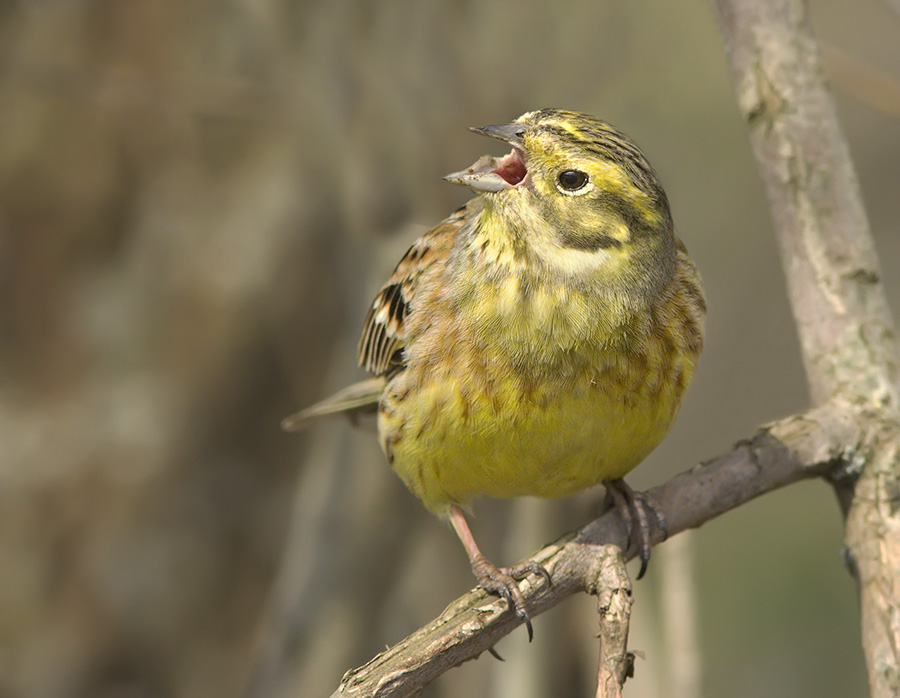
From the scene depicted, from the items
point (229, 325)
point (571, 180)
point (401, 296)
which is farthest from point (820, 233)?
point (229, 325)

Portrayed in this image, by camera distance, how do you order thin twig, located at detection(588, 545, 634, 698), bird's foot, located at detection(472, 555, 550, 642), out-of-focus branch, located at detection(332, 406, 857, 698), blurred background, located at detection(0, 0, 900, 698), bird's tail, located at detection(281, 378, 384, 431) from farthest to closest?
blurred background, located at detection(0, 0, 900, 698) → bird's tail, located at detection(281, 378, 384, 431) → bird's foot, located at detection(472, 555, 550, 642) → out-of-focus branch, located at detection(332, 406, 857, 698) → thin twig, located at detection(588, 545, 634, 698)

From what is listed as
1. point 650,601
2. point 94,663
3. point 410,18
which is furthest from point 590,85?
point 94,663

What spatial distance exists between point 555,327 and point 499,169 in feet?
1.83

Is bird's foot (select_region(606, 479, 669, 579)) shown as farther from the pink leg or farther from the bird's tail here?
the bird's tail

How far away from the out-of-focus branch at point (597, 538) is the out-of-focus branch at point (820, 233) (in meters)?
0.13

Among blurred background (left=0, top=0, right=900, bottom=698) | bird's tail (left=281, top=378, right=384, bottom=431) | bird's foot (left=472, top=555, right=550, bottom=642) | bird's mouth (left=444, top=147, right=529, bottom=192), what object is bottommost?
bird's foot (left=472, top=555, right=550, bottom=642)

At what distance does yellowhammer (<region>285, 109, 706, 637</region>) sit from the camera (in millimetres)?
3465

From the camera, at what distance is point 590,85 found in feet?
21.6

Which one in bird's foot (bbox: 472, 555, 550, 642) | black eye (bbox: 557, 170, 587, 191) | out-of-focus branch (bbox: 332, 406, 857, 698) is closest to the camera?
out-of-focus branch (bbox: 332, 406, 857, 698)

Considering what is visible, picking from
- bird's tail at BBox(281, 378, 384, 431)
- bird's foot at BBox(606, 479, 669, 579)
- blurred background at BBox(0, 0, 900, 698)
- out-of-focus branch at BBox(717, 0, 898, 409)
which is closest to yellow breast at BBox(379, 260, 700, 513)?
bird's foot at BBox(606, 479, 669, 579)

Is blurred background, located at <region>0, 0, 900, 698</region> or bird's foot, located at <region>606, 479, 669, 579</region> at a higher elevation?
blurred background, located at <region>0, 0, 900, 698</region>

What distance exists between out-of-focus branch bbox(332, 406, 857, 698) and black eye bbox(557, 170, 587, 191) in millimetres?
1070

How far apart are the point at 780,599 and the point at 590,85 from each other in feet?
15.1

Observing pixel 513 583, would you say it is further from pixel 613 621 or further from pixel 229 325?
pixel 229 325
